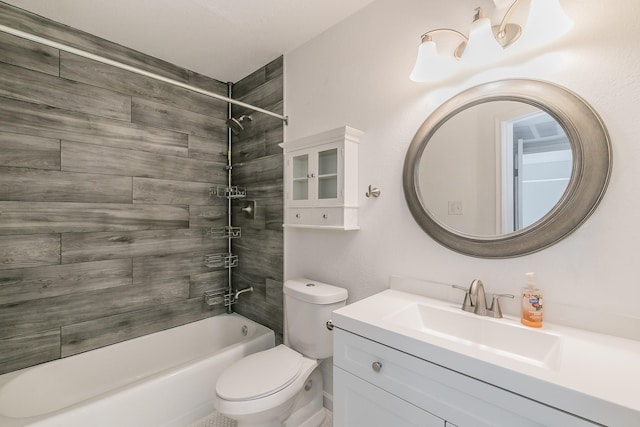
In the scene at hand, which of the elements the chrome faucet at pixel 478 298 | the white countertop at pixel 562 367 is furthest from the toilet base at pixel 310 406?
the chrome faucet at pixel 478 298

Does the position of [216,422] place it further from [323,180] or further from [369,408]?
[323,180]

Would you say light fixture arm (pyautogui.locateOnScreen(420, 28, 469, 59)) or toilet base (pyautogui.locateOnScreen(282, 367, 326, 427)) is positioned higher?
light fixture arm (pyautogui.locateOnScreen(420, 28, 469, 59))

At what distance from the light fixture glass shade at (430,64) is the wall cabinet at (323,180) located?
0.43 m

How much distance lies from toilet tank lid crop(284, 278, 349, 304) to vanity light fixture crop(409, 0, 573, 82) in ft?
3.90

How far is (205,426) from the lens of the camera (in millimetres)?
1601

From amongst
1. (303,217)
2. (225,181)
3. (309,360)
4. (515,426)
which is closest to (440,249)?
(515,426)

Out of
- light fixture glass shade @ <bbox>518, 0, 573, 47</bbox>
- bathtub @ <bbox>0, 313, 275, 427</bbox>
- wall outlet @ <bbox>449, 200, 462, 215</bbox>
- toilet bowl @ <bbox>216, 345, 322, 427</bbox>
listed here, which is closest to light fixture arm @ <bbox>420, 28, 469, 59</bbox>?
light fixture glass shade @ <bbox>518, 0, 573, 47</bbox>

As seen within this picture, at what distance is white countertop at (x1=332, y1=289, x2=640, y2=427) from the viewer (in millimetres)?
616

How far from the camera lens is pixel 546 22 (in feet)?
3.19

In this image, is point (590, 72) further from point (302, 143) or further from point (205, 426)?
point (205, 426)

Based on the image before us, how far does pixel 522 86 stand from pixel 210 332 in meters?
2.60

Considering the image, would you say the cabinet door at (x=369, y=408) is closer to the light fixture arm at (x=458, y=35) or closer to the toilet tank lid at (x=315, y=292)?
the toilet tank lid at (x=315, y=292)

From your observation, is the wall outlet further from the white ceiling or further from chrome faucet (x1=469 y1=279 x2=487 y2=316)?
the white ceiling

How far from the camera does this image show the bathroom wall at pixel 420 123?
0.92m
